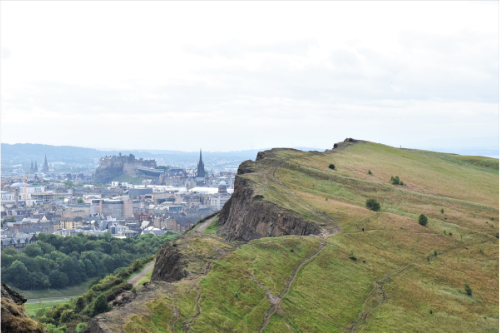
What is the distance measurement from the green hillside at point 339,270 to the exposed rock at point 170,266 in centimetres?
66

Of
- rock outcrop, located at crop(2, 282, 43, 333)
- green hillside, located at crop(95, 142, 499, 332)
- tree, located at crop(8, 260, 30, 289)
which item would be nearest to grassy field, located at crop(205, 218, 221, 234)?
green hillside, located at crop(95, 142, 499, 332)

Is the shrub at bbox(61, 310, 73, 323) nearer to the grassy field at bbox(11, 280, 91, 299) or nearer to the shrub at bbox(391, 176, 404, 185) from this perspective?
the shrub at bbox(391, 176, 404, 185)

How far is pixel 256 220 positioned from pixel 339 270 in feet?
53.8

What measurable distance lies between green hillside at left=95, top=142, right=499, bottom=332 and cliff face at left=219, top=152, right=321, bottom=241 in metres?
1.24

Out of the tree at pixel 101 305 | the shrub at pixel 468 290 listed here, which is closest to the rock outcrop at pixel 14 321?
the tree at pixel 101 305

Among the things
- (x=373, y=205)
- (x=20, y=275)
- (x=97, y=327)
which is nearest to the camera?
(x=97, y=327)

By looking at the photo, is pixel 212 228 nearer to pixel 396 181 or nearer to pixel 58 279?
pixel 396 181

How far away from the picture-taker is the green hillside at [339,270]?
3475cm

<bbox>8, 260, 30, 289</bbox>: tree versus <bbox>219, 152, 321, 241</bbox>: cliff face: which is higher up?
<bbox>219, 152, 321, 241</bbox>: cliff face

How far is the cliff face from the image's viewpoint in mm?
57625

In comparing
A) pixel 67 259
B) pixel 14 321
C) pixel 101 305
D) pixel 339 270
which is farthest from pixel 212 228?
pixel 67 259

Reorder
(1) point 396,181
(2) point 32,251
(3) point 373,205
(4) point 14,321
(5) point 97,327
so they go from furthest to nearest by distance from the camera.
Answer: (2) point 32,251
(1) point 396,181
(3) point 373,205
(5) point 97,327
(4) point 14,321

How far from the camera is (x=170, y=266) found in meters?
43.0

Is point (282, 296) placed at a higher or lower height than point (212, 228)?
higher
